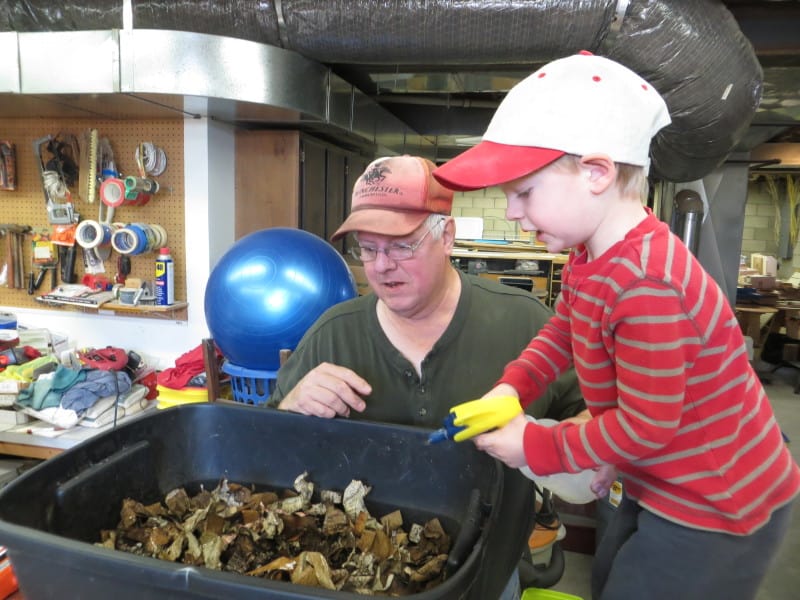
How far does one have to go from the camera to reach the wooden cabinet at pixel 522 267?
5.36m

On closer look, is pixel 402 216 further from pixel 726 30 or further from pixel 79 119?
pixel 79 119

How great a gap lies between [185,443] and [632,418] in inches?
23.7

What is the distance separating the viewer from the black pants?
71 cm

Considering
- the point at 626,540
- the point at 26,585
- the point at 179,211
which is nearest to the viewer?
the point at 26,585

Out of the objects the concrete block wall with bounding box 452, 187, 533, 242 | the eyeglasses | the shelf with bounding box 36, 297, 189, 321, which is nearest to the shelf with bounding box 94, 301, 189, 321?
the shelf with bounding box 36, 297, 189, 321

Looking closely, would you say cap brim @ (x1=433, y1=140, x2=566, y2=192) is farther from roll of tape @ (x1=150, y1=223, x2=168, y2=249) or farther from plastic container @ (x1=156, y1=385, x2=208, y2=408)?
roll of tape @ (x1=150, y1=223, x2=168, y2=249)

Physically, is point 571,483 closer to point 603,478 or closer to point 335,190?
point 603,478

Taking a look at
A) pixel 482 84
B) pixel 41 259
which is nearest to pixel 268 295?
pixel 41 259

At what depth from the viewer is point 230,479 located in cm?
82

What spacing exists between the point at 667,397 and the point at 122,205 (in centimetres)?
279

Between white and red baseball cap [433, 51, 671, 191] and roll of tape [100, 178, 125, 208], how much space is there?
7.79 ft

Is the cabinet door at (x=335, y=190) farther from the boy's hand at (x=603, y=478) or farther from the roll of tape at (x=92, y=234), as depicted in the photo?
the boy's hand at (x=603, y=478)

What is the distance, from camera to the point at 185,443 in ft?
2.65

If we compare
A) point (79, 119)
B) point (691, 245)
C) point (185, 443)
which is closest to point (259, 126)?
point (79, 119)
